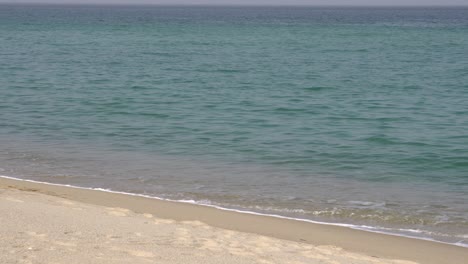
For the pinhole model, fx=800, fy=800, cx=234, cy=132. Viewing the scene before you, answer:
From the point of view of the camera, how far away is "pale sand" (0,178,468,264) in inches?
278

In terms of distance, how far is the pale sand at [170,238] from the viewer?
7070mm

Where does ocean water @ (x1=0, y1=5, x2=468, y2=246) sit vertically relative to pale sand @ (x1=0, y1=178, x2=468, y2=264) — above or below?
below

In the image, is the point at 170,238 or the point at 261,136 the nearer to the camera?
the point at 170,238

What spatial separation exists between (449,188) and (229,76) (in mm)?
17504

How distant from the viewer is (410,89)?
24.4 m

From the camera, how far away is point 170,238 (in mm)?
7883

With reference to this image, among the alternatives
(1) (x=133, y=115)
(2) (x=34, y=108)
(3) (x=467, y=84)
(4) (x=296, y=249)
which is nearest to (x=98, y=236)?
(4) (x=296, y=249)

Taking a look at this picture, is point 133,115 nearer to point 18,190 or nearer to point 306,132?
point 306,132

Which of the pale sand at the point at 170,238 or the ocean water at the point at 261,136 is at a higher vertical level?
the pale sand at the point at 170,238

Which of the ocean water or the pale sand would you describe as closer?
the pale sand

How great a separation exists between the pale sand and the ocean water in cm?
71

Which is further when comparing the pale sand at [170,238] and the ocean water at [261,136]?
the ocean water at [261,136]

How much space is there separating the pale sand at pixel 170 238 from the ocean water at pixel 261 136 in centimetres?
71

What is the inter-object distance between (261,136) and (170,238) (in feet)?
27.2
